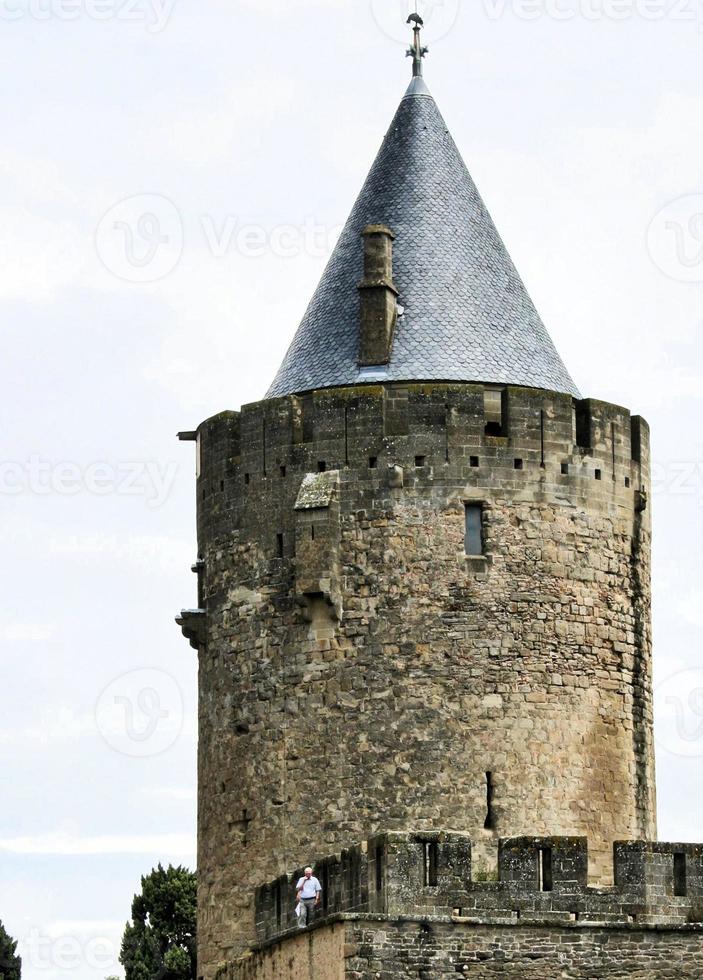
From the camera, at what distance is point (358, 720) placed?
1756 inches

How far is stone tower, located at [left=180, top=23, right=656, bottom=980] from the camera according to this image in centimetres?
4453

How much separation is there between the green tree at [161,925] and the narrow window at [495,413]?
21936 mm

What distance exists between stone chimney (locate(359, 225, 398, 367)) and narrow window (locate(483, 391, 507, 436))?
165 cm

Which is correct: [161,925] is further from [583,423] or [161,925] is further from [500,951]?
[500,951]

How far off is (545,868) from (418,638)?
5.93 m

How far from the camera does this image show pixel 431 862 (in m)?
39.3

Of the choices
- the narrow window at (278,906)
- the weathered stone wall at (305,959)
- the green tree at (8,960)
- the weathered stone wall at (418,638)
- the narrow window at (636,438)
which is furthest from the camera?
the green tree at (8,960)

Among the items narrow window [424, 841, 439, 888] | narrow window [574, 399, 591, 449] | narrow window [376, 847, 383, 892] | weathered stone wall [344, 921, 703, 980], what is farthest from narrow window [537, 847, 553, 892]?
narrow window [574, 399, 591, 449]

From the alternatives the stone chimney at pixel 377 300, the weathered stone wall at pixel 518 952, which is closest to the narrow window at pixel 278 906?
the weathered stone wall at pixel 518 952

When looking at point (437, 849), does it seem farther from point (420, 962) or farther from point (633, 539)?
point (633, 539)

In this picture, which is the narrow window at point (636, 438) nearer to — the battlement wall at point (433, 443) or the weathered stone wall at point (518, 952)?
the battlement wall at point (433, 443)

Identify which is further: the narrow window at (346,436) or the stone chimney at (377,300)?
the stone chimney at (377,300)

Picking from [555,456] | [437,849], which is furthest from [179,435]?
[437,849]

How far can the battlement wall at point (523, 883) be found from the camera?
128ft
